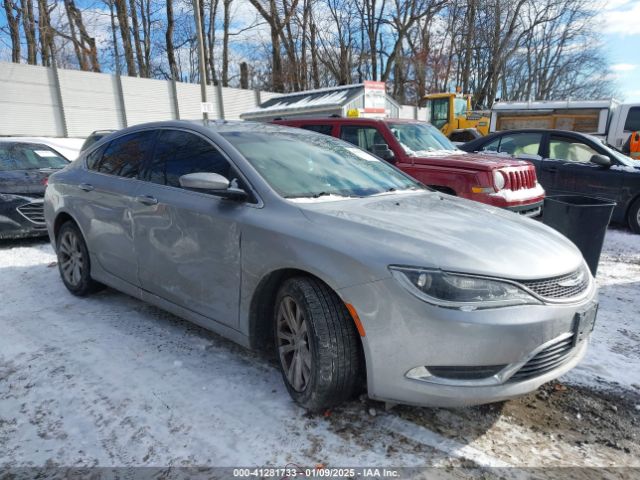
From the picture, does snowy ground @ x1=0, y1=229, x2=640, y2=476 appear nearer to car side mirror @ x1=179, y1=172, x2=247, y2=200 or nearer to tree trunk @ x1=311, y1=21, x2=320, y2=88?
car side mirror @ x1=179, y1=172, x2=247, y2=200

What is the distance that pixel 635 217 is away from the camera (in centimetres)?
748

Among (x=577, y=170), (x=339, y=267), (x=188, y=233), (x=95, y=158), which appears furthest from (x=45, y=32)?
(x=339, y=267)

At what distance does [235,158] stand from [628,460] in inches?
106

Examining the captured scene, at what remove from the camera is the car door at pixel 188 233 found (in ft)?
9.25

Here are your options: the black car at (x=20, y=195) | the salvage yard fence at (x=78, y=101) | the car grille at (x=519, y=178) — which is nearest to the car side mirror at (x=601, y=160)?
the car grille at (x=519, y=178)

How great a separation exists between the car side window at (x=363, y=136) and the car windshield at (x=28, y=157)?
4.60 m

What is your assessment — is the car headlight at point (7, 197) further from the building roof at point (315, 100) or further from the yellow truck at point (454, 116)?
the yellow truck at point (454, 116)

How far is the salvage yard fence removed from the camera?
17.5 meters

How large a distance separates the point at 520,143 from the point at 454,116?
12588 mm

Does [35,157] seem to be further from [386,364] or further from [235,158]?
[386,364]

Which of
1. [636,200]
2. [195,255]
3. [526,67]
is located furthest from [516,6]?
[195,255]

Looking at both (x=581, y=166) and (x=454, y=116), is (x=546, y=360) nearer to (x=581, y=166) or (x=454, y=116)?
(x=581, y=166)

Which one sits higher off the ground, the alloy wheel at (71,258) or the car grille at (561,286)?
the car grille at (561,286)

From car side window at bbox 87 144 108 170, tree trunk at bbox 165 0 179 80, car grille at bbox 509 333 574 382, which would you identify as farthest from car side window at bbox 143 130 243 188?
tree trunk at bbox 165 0 179 80
